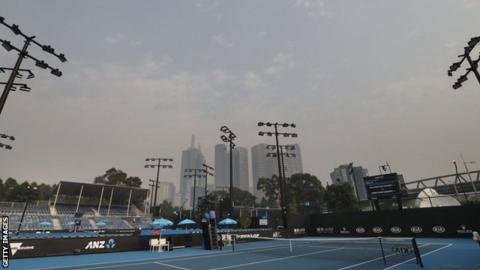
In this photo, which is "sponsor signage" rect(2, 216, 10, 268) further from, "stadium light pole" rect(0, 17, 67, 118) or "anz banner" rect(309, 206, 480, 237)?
"anz banner" rect(309, 206, 480, 237)

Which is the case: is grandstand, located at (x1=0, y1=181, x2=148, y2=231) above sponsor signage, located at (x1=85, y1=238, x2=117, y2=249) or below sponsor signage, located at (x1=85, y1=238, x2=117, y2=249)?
above

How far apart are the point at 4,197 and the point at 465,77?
94.4 meters

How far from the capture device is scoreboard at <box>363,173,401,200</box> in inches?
1119

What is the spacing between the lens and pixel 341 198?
5619cm

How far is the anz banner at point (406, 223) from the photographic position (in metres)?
23.0

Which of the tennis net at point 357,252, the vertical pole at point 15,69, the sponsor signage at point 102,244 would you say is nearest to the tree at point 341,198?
the tennis net at point 357,252

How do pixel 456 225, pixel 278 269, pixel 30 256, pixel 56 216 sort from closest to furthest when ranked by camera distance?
pixel 278 269
pixel 30 256
pixel 456 225
pixel 56 216

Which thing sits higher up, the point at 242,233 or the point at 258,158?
the point at 258,158

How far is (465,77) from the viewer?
12844 mm

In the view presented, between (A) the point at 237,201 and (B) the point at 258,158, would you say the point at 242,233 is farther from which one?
(B) the point at 258,158

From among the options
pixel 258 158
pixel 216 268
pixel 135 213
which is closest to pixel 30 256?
pixel 216 268

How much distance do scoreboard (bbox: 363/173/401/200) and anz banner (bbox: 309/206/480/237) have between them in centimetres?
202
